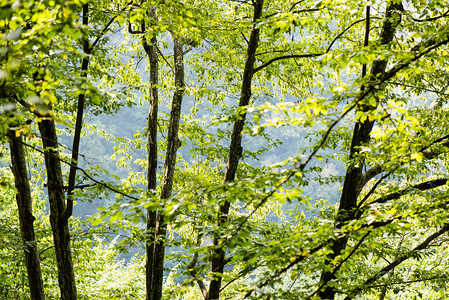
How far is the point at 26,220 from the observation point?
5.00 metres

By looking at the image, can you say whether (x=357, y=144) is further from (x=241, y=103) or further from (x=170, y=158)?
(x=170, y=158)

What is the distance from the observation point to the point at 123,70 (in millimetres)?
7523

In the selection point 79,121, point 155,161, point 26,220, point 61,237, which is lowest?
point 61,237

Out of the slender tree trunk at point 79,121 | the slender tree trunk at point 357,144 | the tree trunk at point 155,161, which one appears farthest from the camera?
the tree trunk at point 155,161

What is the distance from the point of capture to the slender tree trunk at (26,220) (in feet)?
15.8

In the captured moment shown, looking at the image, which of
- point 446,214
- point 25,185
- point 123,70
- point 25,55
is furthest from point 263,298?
point 123,70

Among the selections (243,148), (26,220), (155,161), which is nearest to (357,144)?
(243,148)

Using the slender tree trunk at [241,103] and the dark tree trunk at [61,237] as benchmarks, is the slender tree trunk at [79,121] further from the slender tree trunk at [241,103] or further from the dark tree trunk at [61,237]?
the slender tree trunk at [241,103]

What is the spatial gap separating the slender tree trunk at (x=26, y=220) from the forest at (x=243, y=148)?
2cm

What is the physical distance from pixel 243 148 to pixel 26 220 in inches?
128

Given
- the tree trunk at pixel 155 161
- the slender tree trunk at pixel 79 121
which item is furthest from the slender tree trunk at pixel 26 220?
the tree trunk at pixel 155 161

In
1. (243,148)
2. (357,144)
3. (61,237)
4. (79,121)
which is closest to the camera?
(79,121)

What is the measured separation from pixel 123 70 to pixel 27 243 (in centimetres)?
409

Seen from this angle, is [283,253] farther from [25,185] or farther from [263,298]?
[25,185]
